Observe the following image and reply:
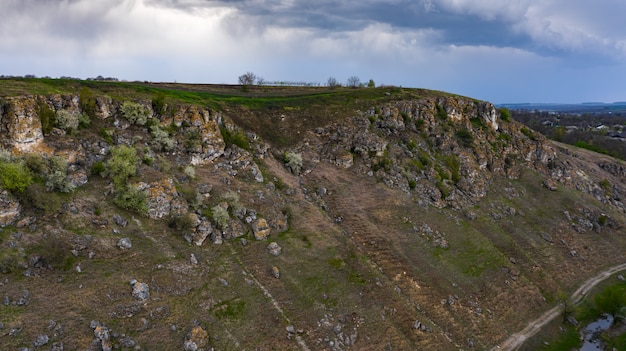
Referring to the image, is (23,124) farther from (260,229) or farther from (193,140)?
(260,229)

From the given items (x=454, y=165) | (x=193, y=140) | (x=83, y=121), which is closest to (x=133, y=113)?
(x=83, y=121)

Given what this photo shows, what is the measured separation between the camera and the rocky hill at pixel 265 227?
26.0 m

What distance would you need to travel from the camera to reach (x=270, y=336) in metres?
27.6

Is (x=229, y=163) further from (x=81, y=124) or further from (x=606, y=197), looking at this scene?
(x=606, y=197)

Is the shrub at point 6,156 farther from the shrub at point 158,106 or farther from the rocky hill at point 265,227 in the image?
the shrub at point 158,106

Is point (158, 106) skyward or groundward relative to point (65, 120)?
skyward

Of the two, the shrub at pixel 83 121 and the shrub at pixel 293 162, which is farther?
the shrub at pixel 293 162

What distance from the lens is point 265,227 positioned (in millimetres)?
36875

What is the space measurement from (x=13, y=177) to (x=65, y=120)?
31.0ft

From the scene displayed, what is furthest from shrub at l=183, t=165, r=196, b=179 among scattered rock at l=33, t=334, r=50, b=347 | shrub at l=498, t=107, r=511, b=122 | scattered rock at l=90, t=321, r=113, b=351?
shrub at l=498, t=107, r=511, b=122

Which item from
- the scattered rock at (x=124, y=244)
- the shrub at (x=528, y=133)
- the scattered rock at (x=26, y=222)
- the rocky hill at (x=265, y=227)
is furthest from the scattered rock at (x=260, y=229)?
the shrub at (x=528, y=133)

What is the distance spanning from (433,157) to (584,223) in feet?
86.1

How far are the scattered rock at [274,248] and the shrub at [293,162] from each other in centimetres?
1442

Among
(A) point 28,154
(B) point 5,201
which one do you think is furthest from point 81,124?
(B) point 5,201
